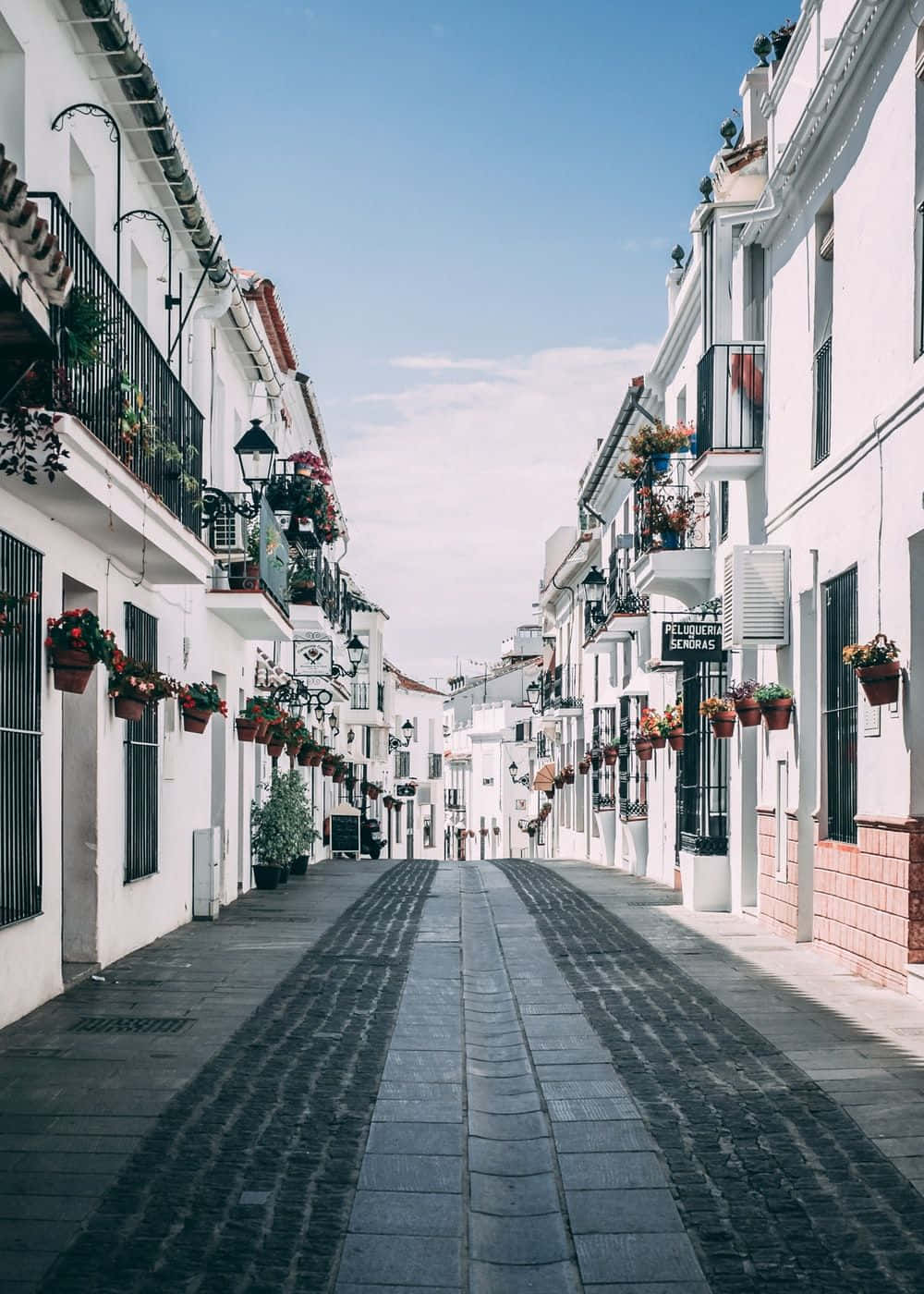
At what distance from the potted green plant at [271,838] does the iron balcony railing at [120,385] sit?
795cm

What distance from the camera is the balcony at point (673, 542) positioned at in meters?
18.8

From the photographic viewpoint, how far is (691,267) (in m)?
19.0

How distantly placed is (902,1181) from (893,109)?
7.82 m

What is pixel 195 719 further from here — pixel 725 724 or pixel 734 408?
pixel 734 408

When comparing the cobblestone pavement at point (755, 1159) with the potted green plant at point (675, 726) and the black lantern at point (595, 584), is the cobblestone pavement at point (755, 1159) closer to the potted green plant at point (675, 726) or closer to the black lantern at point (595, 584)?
the potted green plant at point (675, 726)

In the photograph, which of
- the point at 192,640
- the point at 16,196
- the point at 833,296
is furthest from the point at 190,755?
the point at 16,196

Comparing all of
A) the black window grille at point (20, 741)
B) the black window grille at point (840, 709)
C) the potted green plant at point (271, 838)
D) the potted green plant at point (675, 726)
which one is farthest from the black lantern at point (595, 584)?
the black window grille at point (20, 741)

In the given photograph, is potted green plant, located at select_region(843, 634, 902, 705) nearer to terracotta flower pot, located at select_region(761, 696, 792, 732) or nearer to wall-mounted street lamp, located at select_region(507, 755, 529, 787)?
terracotta flower pot, located at select_region(761, 696, 792, 732)

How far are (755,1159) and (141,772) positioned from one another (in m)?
8.72

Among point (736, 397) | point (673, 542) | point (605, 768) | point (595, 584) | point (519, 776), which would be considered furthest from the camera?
point (519, 776)

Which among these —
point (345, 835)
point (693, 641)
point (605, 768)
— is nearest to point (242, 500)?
point (693, 641)

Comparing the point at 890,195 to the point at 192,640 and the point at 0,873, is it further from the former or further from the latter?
the point at 192,640

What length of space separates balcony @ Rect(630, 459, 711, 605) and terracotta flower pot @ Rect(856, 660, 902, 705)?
8404 millimetres

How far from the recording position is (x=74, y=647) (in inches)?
404
